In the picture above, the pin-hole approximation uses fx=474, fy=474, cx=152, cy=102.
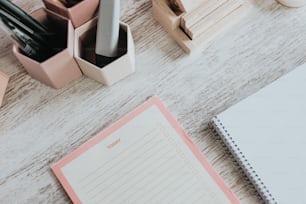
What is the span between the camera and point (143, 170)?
24.7 inches

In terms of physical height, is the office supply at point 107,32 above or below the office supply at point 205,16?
above

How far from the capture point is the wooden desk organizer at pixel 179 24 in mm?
667

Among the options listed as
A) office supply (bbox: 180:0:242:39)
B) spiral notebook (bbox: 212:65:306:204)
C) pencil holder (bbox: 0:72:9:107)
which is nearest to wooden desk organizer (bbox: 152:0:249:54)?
office supply (bbox: 180:0:242:39)

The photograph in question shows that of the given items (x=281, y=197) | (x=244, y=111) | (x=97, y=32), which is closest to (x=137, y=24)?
(x=97, y=32)

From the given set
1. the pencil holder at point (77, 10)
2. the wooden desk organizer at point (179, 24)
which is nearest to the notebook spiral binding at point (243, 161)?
the wooden desk organizer at point (179, 24)

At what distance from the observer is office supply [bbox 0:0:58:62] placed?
58 centimetres

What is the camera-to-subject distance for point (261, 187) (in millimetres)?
601

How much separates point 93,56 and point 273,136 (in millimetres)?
274

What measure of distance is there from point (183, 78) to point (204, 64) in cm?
4

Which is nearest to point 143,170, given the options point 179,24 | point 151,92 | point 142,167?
point 142,167

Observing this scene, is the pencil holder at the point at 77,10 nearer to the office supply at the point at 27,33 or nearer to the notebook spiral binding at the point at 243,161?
the office supply at the point at 27,33

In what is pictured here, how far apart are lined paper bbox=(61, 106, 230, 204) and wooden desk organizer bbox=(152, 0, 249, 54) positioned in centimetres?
11

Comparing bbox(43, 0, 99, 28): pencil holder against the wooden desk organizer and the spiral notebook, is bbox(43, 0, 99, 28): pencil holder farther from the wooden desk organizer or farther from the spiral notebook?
the spiral notebook

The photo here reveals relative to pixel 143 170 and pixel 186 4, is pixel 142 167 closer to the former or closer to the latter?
pixel 143 170
